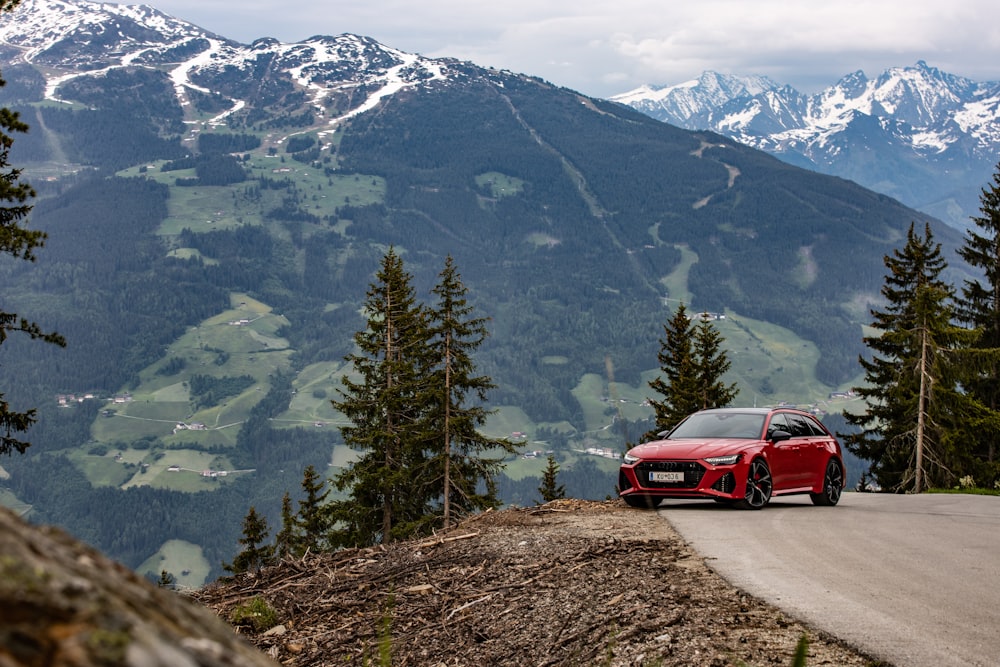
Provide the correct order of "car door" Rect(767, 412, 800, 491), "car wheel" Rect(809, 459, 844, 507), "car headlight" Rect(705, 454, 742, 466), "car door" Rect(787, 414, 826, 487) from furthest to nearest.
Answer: "car wheel" Rect(809, 459, 844, 507) < "car door" Rect(787, 414, 826, 487) < "car door" Rect(767, 412, 800, 491) < "car headlight" Rect(705, 454, 742, 466)

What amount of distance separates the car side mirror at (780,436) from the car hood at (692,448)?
54 centimetres

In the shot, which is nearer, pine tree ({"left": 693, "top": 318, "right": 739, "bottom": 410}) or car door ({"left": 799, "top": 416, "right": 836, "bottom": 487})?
car door ({"left": 799, "top": 416, "right": 836, "bottom": 487})

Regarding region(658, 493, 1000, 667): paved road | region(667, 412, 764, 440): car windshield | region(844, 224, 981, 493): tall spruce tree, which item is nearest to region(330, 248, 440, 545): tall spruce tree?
region(844, 224, 981, 493): tall spruce tree

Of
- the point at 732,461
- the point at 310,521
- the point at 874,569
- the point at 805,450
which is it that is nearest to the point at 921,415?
the point at 805,450

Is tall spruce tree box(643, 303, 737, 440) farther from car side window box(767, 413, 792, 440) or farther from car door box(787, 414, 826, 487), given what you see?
car side window box(767, 413, 792, 440)

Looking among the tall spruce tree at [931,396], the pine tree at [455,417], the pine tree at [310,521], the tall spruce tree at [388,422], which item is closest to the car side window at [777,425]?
the pine tree at [455,417]

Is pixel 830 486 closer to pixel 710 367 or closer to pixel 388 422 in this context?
pixel 388 422

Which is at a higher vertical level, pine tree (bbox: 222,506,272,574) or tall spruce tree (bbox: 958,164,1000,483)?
tall spruce tree (bbox: 958,164,1000,483)

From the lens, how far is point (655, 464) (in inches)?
602

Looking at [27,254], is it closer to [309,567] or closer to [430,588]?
[309,567]

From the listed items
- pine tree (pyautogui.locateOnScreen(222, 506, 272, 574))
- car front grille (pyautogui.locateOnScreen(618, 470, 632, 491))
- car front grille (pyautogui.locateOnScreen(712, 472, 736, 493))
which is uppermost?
car front grille (pyautogui.locateOnScreen(712, 472, 736, 493))

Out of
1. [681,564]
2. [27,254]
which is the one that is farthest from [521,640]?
[27,254]

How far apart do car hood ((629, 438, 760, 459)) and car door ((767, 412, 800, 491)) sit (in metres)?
0.55

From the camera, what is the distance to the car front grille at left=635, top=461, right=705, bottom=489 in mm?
15133
